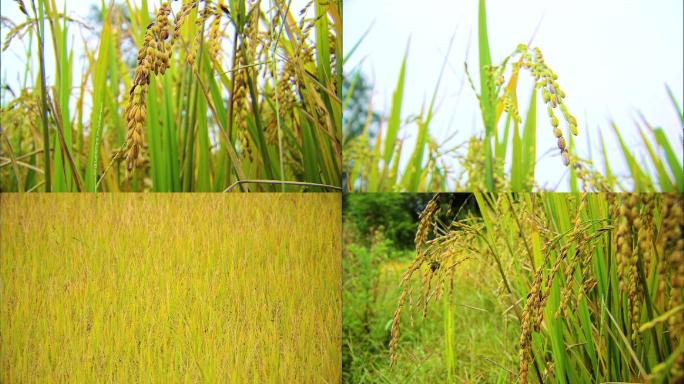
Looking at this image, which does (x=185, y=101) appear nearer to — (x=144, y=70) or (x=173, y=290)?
(x=144, y=70)

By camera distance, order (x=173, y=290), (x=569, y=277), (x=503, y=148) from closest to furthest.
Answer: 1. (x=569, y=277)
2. (x=503, y=148)
3. (x=173, y=290)

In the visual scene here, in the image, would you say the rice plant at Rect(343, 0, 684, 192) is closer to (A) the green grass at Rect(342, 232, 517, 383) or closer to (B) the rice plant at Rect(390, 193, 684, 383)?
(B) the rice plant at Rect(390, 193, 684, 383)

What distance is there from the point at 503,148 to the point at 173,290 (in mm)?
1013

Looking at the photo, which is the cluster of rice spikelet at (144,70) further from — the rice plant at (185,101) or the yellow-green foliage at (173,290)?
the yellow-green foliage at (173,290)

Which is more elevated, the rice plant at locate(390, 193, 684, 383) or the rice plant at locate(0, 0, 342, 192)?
the rice plant at locate(0, 0, 342, 192)

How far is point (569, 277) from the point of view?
4.44ft

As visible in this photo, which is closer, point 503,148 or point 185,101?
point 503,148

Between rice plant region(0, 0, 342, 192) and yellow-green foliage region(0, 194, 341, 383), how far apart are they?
0.08 metres

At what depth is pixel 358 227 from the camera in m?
1.65

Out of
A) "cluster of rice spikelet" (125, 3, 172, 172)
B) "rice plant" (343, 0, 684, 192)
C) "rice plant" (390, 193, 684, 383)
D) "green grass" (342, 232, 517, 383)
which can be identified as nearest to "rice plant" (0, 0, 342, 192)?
"cluster of rice spikelet" (125, 3, 172, 172)

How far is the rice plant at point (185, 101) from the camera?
1665 mm

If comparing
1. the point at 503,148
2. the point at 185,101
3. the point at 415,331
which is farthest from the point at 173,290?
the point at 503,148

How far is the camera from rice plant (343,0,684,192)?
4.38ft

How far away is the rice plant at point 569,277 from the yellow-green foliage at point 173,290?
29 centimetres
